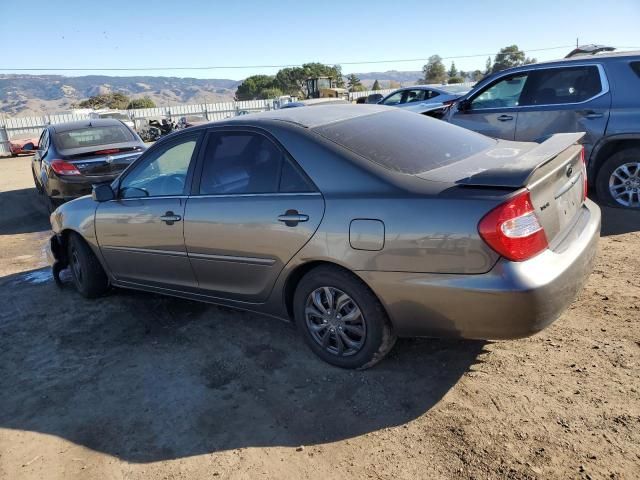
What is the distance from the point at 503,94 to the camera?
275 inches

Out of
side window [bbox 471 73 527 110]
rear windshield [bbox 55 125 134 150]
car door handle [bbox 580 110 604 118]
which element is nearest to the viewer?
car door handle [bbox 580 110 604 118]

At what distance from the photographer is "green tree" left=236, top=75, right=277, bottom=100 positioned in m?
82.4

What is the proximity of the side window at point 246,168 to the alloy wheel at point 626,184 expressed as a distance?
180 inches

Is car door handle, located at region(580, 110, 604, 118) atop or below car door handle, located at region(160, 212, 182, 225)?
atop

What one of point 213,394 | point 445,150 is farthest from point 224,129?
point 213,394

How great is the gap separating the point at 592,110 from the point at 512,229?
4.40 metres

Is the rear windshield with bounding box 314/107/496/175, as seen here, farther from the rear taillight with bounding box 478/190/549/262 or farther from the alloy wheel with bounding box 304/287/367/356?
the alloy wheel with bounding box 304/287/367/356

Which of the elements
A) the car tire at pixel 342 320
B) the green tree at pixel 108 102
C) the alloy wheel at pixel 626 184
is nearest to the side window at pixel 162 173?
the car tire at pixel 342 320

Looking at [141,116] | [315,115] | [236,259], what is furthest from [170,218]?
[141,116]

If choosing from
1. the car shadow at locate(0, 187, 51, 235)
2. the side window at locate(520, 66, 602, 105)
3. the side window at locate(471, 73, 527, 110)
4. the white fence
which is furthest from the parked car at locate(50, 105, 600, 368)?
the white fence

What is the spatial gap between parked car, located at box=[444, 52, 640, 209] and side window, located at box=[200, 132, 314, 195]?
3476 mm

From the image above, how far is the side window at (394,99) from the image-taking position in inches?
584

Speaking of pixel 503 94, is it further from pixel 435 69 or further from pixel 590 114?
pixel 435 69

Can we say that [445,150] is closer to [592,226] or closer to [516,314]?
[592,226]
